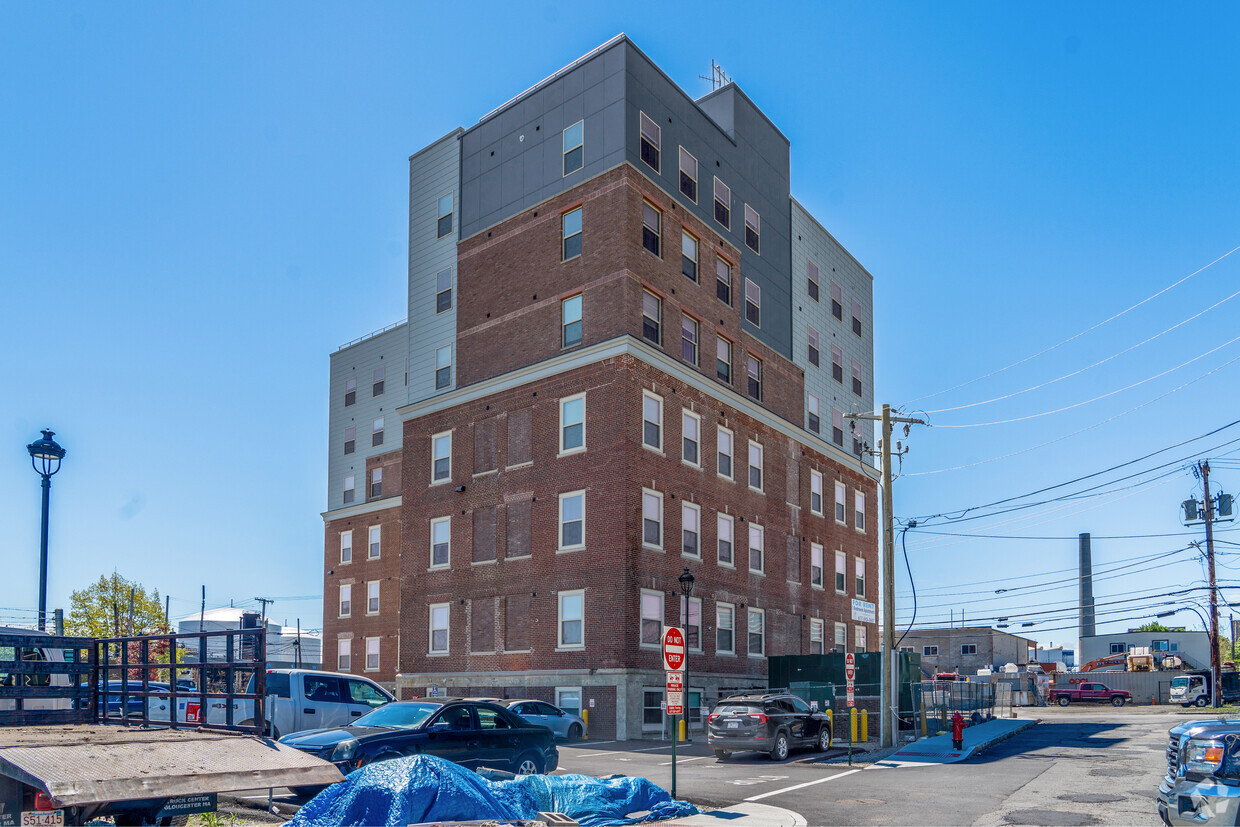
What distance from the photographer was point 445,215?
43.1m

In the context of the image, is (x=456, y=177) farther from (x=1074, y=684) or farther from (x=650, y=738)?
(x=1074, y=684)

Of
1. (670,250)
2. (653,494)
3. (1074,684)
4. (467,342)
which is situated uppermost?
(670,250)

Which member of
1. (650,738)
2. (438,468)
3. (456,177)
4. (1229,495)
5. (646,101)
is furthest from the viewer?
(1229,495)

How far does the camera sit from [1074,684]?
217 ft

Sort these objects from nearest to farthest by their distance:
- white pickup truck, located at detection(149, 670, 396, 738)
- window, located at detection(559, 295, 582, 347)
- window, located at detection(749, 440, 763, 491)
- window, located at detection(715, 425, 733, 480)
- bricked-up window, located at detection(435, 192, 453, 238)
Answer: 1. white pickup truck, located at detection(149, 670, 396, 738)
2. window, located at detection(559, 295, 582, 347)
3. window, located at detection(715, 425, 733, 480)
4. window, located at detection(749, 440, 763, 491)
5. bricked-up window, located at detection(435, 192, 453, 238)

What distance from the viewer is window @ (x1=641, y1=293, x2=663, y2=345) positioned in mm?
35844

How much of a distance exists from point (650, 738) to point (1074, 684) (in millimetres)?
44058

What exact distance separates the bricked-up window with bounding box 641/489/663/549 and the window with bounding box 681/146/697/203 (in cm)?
1188

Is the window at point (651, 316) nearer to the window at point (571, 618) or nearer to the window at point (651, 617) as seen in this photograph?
the window at point (651, 617)

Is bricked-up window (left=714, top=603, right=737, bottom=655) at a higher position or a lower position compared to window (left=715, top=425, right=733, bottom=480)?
lower

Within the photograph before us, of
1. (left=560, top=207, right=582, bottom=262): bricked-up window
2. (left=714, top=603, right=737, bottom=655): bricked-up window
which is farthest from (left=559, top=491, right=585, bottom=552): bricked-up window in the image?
(left=560, top=207, right=582, bottom=262): bricked-up window

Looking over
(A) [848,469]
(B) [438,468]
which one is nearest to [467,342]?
(B) [438,468]

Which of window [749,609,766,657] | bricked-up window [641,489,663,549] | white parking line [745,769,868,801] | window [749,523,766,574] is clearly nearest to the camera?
white parking line [745,769,868,801]

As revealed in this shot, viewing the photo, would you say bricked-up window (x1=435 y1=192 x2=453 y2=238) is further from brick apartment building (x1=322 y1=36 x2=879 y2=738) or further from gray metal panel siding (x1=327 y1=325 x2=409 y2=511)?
gray metal panel siding (x1=327 y1=325 x2=409 y2=511)
